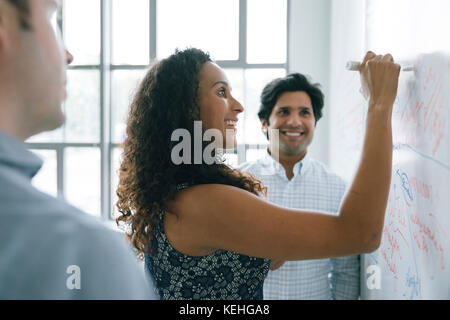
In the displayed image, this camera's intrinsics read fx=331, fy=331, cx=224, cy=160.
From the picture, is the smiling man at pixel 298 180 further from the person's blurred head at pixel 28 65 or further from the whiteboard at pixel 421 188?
the person's blurred head at pixel 28 65

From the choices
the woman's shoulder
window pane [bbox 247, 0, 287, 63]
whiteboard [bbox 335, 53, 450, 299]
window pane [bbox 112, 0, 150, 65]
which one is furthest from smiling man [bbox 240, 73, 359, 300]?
window pane [bbox 112, 0, 150, 65]

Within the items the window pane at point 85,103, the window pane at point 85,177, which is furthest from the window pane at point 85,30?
the window pane at point 85,177

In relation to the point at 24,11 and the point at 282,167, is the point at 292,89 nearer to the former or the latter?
the point at 282,167

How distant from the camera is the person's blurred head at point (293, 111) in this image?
1463 millimetres

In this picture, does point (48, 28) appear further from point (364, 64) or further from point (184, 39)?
point (184, 39)

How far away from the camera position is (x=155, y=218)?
0.75 m

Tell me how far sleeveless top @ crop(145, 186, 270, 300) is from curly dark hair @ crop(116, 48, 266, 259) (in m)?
0.05

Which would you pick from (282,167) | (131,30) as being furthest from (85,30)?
(282,167)

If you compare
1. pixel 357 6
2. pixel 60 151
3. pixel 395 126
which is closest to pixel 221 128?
pixel 395 126

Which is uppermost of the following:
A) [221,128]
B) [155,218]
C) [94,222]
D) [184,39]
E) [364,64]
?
[184,39]

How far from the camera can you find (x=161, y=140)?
807 millimetres

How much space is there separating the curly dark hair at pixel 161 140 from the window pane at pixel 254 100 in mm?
2341

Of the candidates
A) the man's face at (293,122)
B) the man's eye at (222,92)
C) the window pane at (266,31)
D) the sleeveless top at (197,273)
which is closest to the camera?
the sleeveless top at (197,273)
